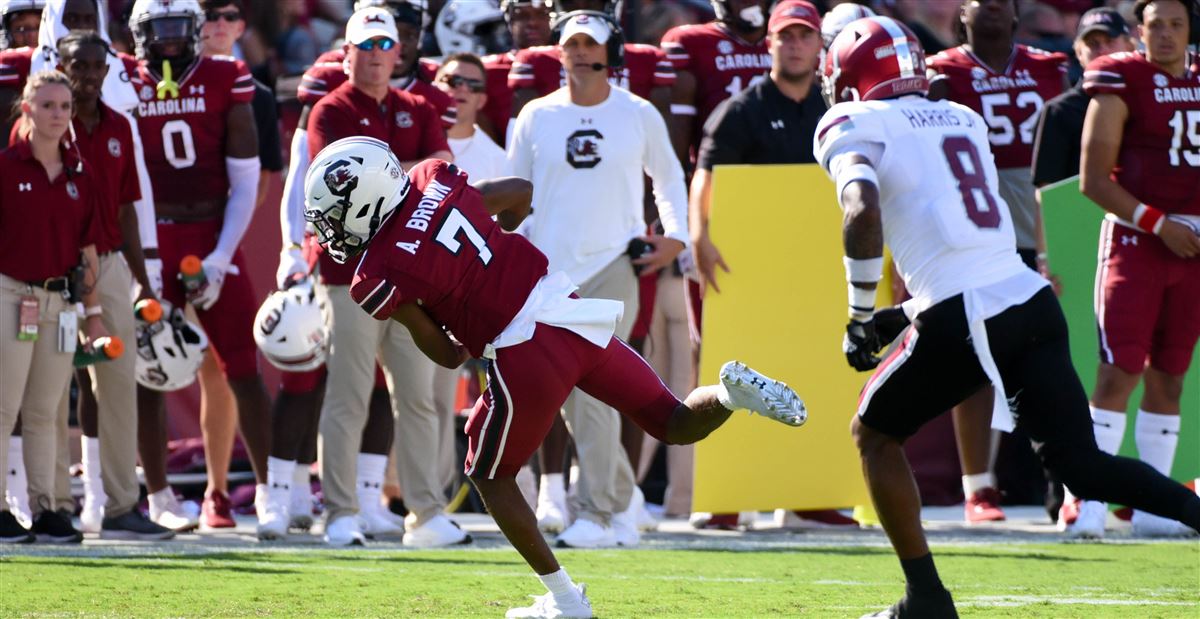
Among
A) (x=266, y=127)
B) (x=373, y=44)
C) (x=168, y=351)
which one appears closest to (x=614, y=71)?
(x=373, y=44)

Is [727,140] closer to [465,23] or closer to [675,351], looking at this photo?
[675,351]

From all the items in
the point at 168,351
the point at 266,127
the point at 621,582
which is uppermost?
the point at 266,127

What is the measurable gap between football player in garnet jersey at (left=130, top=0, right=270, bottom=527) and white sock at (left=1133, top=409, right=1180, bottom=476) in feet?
12.8

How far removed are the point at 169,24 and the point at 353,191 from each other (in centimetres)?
354

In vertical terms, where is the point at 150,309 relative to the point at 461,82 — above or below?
below

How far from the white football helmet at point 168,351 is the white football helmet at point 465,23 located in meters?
2.88

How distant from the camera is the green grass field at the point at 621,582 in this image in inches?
227

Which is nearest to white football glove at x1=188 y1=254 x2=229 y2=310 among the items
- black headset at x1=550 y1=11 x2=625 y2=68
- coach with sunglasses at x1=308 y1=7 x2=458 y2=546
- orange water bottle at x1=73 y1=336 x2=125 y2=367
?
orange water bottle at x1=73 y1=336 x2=125 y2=367

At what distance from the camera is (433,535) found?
25.9 feet

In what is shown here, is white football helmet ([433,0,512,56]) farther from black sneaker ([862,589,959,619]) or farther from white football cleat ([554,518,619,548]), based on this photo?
black sneaker ([862,589,959,619])

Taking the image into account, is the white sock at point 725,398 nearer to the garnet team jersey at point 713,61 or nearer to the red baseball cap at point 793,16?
the red baseball cap at point 793,16

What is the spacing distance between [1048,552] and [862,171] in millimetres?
2721

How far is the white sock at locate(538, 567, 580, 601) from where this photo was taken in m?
5.55

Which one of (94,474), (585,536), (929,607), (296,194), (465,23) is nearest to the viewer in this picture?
(929,607)
